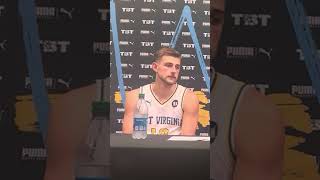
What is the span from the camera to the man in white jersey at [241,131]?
9.46 feet

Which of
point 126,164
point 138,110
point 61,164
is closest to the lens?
point 61,164

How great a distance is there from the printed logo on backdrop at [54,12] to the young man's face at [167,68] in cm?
89

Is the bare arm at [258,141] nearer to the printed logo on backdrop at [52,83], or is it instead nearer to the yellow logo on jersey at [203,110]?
the yellow logo on jersey at [203,110]

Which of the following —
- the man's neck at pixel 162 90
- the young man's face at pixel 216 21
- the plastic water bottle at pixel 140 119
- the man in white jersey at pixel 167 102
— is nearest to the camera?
the young man's face at pixel 216 21

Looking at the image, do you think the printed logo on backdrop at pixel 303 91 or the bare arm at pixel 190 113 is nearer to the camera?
the printed logo on backdrop at pixel 303 91

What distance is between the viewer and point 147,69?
11.9 ft

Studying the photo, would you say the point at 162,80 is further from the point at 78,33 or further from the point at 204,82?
the point at 78,33

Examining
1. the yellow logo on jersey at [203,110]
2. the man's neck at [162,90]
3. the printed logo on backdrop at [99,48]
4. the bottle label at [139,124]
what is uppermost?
the printed logo on backdrop at [99,48]

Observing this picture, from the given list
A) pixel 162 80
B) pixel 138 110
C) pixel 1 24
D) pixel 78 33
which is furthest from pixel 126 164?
pixel 1 24

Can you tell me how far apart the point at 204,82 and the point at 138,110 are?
21.0 inches

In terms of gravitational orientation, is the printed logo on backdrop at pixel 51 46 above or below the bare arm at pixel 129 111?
above

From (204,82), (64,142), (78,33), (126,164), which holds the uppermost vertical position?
(78,33)

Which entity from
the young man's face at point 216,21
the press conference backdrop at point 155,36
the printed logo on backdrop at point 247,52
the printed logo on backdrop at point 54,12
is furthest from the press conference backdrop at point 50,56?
the printed logo on backdrop at point 247,52

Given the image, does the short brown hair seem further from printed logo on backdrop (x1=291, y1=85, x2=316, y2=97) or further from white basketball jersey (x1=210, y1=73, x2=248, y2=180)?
printed logo on backdrop (x1=291, y1=85, x2=316, y2=97)
